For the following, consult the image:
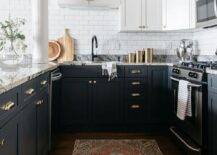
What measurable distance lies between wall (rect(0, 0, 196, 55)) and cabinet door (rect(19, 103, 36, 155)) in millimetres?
2734

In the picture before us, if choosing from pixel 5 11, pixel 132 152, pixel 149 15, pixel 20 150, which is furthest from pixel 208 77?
pixel 5 11

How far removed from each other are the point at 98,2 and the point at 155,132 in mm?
2056

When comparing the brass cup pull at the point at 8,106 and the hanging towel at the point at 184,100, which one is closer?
the brass cup pull at the point at 8,106

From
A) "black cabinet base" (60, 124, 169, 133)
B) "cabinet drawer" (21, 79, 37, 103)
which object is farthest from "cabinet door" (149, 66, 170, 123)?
"cabinet drawer" (21, 79, 37, 103)

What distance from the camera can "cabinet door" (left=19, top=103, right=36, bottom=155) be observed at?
1.80m

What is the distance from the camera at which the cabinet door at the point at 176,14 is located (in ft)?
13.5

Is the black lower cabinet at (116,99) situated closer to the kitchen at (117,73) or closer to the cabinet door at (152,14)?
the kitchen at (117,73)

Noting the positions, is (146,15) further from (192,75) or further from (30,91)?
(30,91)

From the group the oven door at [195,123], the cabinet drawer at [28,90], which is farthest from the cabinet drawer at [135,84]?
the cabinet drawer at [28,90]

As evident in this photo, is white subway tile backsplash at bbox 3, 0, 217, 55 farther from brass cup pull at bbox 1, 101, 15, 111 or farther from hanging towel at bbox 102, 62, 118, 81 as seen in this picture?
brass cup pull at bbox 1, 101, 15, 111

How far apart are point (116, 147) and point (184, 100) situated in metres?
1.00

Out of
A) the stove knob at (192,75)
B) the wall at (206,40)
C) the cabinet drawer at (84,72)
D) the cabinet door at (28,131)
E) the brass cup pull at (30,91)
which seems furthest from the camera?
the cabinet drawer at (84,72)

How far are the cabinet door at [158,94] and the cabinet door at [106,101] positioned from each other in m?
0.45

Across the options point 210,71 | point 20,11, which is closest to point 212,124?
point 210,71
